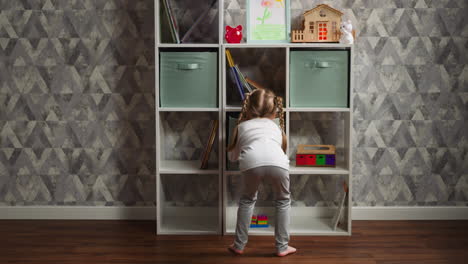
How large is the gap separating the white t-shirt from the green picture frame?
58cm

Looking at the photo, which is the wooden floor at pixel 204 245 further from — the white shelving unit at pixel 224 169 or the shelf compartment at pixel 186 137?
the shelf compartment at pixel 186 137

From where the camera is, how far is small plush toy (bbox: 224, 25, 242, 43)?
2.68 meters

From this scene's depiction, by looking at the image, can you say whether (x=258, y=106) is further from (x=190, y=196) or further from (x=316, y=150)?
(x=190, y=196)

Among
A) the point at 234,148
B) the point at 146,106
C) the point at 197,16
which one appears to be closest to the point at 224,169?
the point at 234,148

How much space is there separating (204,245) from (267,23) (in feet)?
4.64

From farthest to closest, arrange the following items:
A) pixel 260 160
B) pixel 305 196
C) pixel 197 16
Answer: pixel 305 196 < pixel 197 16 < pixel 260 160

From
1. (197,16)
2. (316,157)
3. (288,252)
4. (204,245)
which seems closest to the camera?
(288,252)

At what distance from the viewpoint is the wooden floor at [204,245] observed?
2324mm

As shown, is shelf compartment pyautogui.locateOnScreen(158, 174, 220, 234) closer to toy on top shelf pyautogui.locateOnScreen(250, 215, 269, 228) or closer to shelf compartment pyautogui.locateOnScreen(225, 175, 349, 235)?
shelf compartment pyautogui.locateOnScreen(225, 175, 349, 235)

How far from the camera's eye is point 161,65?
264 centimetres

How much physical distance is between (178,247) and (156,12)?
1.40 metres

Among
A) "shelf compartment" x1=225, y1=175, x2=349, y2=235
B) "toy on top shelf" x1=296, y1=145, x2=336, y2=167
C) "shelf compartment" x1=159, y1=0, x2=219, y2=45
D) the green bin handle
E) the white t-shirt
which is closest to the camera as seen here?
the white t-shirt

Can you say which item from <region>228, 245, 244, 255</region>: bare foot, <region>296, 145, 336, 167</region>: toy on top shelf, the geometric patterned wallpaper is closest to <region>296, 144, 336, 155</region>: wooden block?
<region>296, 145, 336, 167</region>: toy on top shelf

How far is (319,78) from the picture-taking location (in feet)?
8.70
